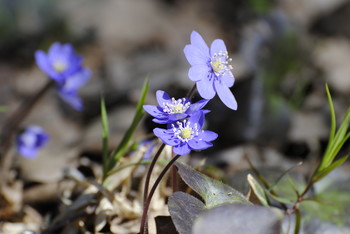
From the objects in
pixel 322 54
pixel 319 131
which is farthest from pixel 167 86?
pixel 322 54

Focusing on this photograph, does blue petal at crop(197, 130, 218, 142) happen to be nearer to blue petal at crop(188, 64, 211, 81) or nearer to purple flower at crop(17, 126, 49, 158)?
blue petal at crop(188, 64, 211, 81)

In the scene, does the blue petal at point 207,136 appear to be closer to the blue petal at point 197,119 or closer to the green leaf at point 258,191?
the blue petal at point 197,119

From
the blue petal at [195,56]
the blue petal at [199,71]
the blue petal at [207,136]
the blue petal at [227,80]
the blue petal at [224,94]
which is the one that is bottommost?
the blue petal at [207,136]

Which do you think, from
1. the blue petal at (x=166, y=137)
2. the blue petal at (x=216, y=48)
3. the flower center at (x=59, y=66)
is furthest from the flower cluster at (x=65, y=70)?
the blue petal at (x=166, y=137)

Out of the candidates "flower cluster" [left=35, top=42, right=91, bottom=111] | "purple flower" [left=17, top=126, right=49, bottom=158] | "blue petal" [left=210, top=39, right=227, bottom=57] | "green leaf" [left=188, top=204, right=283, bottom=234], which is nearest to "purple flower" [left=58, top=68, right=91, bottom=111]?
"flower cluster" [left=35, top=42, right=91, bottom=111]

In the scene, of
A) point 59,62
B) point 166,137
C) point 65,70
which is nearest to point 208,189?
point 166,137

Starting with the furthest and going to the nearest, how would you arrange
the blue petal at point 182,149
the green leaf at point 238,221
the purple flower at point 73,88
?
the purple flower at point 73,88, the blue petal at point 182,149, the green leaf at point 238,221

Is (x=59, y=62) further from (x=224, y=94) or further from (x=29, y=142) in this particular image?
(x=224, y=94)
